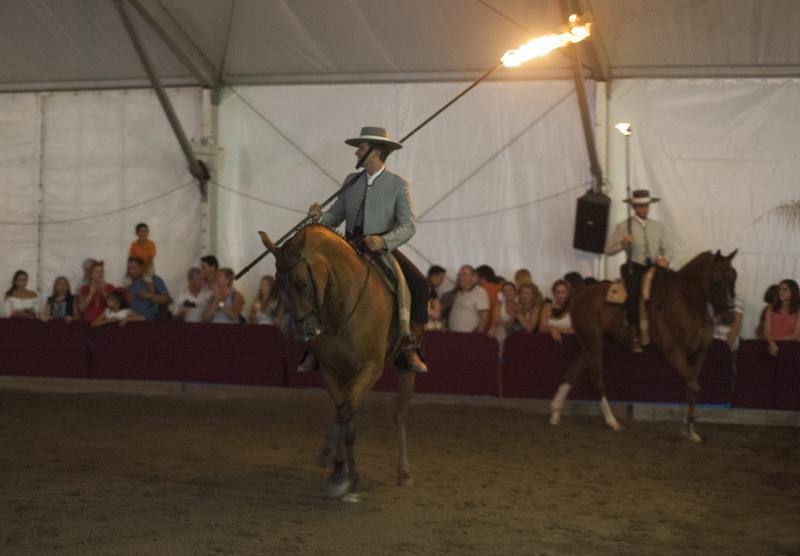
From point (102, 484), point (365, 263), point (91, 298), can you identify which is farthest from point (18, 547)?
point (91, 298)

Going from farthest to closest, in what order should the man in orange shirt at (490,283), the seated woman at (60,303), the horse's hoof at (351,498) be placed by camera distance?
the seated woman at (60,303) < the man in orange shirt at (490,283) < the horse's hoof at (351,498)

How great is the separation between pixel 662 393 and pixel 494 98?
16.5ft

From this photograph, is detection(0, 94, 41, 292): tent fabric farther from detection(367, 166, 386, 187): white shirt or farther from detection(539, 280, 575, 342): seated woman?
detection(367, 166, 386, 187): white shirt

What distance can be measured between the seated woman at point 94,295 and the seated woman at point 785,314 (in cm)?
888

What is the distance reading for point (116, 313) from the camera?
49.4 ft

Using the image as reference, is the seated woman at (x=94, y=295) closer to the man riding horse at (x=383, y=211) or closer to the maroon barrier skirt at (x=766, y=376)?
the man riding horse at (x=383, y=211)

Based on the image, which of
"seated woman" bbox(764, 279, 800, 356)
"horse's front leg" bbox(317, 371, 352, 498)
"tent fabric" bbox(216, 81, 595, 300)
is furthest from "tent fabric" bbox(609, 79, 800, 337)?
"horse's front leg" bbox(317, 371, 352, 498)

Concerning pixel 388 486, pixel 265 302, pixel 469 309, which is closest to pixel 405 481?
pixel 388 486

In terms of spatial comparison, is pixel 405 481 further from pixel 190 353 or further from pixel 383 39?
pixel 383 39

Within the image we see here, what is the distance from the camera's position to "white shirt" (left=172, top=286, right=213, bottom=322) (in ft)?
50.9

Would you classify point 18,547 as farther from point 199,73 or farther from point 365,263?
point 199,73

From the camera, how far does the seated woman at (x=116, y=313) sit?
1495 centimetres

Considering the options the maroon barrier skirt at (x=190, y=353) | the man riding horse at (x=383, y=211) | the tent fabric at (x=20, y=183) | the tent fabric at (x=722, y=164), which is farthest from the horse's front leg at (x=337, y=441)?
the tent fabric at (x=20, y=183)

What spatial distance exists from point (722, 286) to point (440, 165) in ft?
18.0
